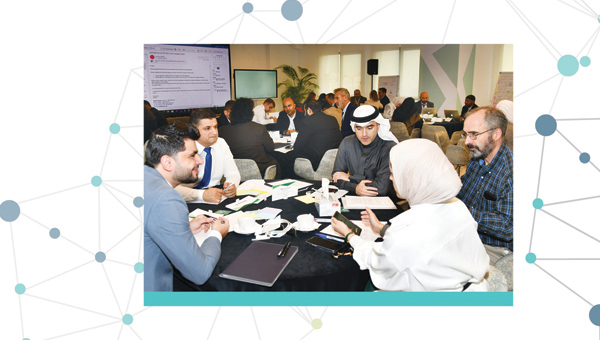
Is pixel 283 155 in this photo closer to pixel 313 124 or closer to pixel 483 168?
pixel 313 124

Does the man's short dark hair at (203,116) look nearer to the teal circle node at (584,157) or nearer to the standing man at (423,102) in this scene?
the standing man at (423,102)

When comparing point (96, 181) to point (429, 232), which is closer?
point (429, 232)

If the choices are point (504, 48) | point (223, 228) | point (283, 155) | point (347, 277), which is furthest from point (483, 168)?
point (283, 155)

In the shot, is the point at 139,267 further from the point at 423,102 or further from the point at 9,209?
the point at 423,102

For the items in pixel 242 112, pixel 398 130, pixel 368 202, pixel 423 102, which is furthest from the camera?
pixel 398 130

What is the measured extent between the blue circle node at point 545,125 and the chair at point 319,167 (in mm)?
2204

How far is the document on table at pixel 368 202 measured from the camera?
216 cm

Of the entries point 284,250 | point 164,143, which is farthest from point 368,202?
point 164,143

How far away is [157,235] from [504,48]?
6.28ft

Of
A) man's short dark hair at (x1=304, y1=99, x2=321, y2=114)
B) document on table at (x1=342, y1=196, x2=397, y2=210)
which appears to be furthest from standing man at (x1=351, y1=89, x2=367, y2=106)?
document on table at (x1=342, y1=196, x2=397, y2=210)

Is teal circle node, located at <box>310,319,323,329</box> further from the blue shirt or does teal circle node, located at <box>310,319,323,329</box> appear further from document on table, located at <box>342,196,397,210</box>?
the blue shirt

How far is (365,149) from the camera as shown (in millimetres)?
3105

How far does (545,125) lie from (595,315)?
39.1 inches

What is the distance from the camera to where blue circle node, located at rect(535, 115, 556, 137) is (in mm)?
1490
